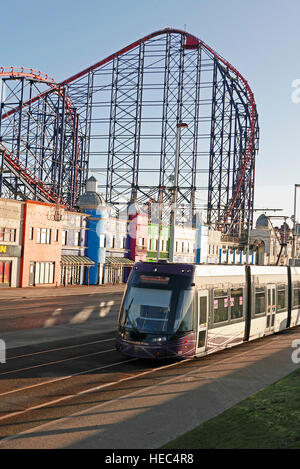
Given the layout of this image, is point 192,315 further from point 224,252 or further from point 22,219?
point 224,252

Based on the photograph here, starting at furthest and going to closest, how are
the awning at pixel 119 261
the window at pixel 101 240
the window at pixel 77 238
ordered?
the awning at pixel 119 261, the window at pixel 101 240, the window at pixel 77 238

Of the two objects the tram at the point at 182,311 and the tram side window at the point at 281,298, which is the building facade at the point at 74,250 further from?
the tram at the point at 182,311

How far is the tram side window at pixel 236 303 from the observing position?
18172mm

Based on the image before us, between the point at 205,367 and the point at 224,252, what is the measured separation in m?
67.3

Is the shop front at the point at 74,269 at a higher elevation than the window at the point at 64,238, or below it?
below

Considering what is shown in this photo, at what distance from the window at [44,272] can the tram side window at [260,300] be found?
94.1 feet

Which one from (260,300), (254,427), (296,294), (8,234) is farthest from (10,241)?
(254,427)

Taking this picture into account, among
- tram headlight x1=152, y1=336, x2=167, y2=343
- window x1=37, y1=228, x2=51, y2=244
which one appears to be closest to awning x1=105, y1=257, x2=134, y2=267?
window x1=37, y1=228, x2=51, y2=244

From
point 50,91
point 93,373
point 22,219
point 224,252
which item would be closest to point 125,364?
point 93,373

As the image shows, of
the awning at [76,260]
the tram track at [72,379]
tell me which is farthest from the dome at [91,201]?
the tram track at [72,379]

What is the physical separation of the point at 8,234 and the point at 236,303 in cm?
2863

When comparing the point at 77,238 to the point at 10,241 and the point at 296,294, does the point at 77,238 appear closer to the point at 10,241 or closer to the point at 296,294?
the point at 10,241

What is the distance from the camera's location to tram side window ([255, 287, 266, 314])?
2019 cm

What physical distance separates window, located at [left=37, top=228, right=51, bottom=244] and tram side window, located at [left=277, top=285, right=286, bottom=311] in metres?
27.5
